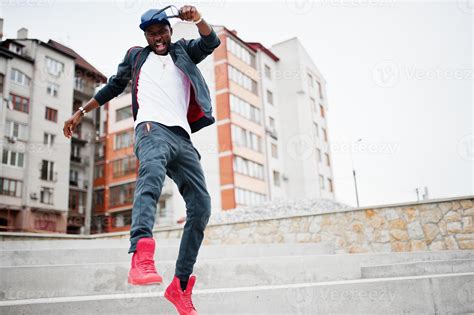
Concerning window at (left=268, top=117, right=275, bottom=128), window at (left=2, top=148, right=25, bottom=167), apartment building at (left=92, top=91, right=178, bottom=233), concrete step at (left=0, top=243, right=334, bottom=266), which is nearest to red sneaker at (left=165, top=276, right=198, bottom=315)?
concrete step at (left=0, top=243, right=334, bottom=266)

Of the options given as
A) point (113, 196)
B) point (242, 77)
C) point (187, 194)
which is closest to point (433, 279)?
point (187, 194)

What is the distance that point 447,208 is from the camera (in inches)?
272

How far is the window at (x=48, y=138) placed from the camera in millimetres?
31905

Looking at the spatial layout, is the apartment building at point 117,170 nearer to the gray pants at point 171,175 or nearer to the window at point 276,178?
the window at point 276,178

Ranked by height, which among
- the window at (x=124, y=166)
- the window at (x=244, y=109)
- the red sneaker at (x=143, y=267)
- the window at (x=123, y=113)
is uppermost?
the window at (x=123, y=113)

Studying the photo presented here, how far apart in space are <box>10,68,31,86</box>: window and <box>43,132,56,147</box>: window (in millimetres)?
4209

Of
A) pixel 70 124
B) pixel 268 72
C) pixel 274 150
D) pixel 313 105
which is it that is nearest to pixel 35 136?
pixel 274 150

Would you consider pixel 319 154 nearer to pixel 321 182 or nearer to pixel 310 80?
pixel 321 182

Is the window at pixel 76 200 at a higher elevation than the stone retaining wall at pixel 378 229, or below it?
higher

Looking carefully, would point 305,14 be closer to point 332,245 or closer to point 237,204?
point 332,245

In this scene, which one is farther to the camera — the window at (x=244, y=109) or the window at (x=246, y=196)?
the window at (x=244, y=109)

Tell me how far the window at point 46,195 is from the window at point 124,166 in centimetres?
635

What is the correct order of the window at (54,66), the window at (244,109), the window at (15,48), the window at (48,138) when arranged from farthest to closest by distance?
the window at (54,66) < the window at (48,138) < the window at (15,48) < the window at (244,109)

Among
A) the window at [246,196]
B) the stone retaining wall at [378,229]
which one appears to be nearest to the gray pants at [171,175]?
the stone retaining wall at [378,229]
